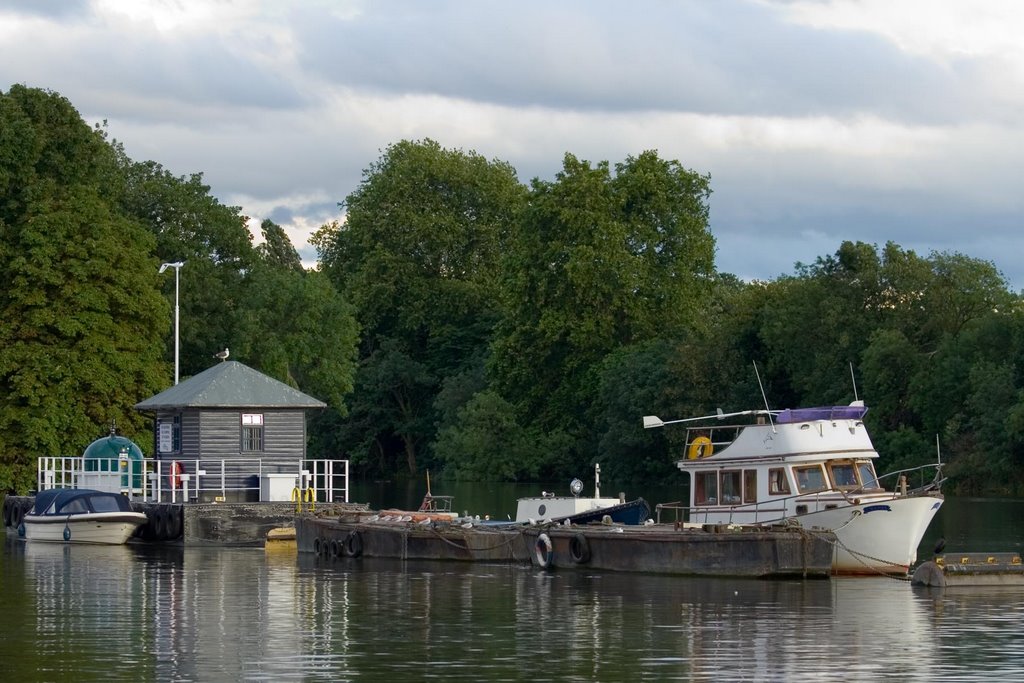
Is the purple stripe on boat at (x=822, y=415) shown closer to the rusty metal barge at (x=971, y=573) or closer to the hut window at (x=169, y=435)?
the rusty metal barge at (x=971, y=573)

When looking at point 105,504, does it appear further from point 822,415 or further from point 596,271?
point 596,271

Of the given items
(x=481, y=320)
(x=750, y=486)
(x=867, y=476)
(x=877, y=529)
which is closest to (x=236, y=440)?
(x=750, y=486)

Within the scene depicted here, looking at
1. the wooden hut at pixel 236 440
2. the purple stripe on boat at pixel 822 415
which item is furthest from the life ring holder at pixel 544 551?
the wooden hut at pixel 236 440

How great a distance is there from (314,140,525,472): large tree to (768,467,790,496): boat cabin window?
285 feet

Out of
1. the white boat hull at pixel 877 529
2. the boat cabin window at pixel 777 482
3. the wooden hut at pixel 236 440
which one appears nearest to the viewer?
the white boat hull at pixel 877 529

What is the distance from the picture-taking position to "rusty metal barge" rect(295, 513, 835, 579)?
1629 inches

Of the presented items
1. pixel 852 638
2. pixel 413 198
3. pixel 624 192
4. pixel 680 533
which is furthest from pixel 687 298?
pixel 852 638

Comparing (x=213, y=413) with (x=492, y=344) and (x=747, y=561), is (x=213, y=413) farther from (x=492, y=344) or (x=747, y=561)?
(x=492, y=344)

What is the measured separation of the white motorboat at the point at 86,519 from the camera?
58.4 m

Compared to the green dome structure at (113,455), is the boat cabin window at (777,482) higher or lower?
lower

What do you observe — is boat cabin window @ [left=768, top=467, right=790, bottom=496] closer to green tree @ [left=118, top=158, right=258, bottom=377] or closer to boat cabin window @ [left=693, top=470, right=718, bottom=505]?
boat cabin window @ [left=693, top=470, right=718, bottom=505]

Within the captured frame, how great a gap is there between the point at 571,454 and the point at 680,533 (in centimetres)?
7712

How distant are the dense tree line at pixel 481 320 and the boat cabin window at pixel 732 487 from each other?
3626cm

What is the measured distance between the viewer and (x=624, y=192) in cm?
11700
